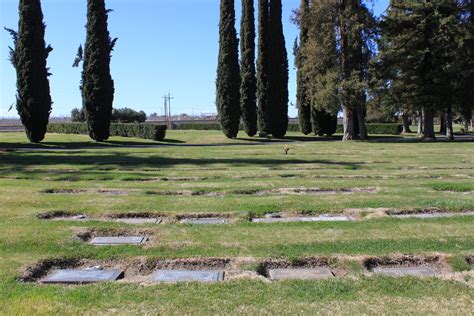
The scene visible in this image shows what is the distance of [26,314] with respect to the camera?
3.53 m

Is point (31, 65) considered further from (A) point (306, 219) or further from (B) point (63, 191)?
(A) point (306, 219)

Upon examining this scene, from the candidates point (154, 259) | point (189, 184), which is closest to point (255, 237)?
point (154, 259)

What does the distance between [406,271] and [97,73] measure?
3320 centimetres

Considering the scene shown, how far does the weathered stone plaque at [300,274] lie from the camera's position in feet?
14.4

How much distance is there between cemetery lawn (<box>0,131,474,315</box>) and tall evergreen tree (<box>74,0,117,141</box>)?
23.4 metres

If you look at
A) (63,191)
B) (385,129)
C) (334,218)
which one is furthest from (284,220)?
(385,129)

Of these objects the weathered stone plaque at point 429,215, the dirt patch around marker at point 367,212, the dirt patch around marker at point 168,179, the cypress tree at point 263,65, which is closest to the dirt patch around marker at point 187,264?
the dirt patch around marker at point 367,212

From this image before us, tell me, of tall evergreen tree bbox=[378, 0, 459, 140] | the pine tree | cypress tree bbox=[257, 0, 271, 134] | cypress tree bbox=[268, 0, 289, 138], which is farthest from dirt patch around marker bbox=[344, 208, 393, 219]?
cypress tree bbox=[257, 0, 271, 134]

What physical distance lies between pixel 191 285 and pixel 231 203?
159 inches

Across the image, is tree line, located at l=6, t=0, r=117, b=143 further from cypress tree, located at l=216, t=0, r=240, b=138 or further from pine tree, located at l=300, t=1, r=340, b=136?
pine tree, located at l=300, t=1, r=340, b=136

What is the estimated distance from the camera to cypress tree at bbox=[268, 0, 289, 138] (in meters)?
41.2

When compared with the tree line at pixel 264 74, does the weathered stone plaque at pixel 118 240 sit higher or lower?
lower

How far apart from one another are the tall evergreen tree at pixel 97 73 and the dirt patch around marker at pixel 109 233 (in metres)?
30.3

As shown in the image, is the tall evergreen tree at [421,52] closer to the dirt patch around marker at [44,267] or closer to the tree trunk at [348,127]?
the tree trunk at [348,127]
